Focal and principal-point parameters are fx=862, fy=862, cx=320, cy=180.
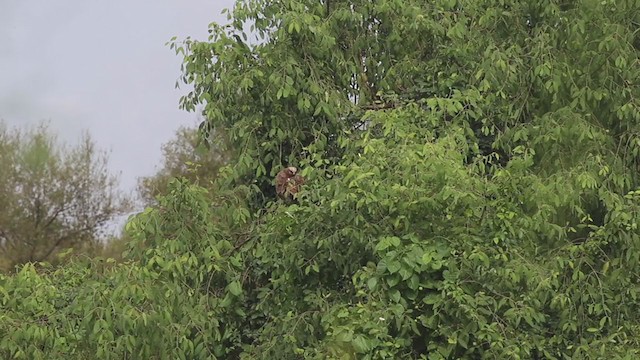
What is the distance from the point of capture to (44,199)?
22500 mm

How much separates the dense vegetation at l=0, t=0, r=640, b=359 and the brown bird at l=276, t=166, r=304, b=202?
0.17 metres

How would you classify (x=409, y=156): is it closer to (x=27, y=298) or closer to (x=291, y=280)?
(x=291, y=280)

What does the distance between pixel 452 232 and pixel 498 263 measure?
0.34m

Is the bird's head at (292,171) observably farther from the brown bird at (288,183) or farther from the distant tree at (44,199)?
the distant tree at (44,199)

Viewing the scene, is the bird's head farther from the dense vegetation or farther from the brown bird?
the dense vegetation

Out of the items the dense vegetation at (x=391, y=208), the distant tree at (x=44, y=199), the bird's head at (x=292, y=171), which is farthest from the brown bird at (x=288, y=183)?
the distant tree at (x=44, y=199)

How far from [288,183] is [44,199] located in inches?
680

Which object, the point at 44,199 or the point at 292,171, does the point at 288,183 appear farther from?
the point at 44,199

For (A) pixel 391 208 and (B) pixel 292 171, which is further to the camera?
(B) pixel 292 171

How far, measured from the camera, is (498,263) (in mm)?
5352

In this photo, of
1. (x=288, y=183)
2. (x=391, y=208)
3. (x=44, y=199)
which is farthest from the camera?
(x=44, y=199)

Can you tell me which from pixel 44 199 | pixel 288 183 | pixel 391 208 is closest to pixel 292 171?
pixel 288 183

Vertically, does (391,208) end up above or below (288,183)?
below

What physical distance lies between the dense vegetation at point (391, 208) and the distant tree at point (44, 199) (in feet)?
52.6
